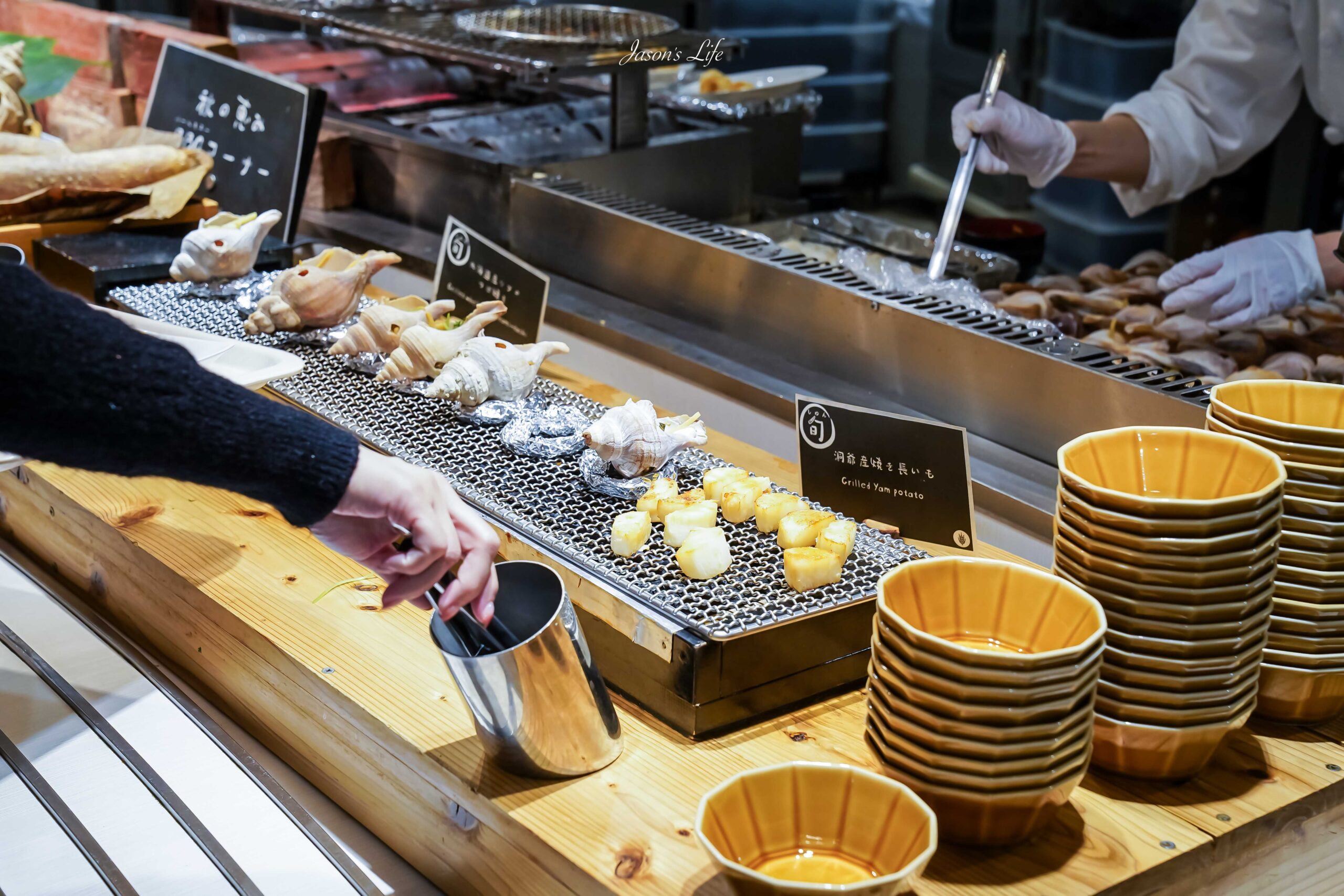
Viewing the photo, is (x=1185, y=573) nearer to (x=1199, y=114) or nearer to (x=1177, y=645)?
(x=1177, y=645)

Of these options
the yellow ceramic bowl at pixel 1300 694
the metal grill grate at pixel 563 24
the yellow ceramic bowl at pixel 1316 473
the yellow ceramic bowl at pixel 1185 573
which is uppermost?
the metal grill grate at pixel 563 24

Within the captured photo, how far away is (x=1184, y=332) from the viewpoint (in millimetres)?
2113

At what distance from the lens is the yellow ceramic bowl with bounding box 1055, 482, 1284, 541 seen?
0.97 m

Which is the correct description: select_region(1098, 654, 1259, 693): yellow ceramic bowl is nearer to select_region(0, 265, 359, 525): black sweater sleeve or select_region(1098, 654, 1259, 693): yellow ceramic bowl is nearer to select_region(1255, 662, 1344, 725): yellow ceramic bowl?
select_region(1255, 662, 1344, 725): yellow ceramic bowl

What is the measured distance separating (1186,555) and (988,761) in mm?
229

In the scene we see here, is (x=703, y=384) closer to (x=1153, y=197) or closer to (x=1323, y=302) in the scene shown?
(x=1323, y=302)

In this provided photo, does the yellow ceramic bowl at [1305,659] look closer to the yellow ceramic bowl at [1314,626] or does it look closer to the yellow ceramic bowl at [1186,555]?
the yellow ceramic bowl at [1314,626]

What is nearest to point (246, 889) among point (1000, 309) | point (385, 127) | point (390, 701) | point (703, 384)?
point (390, 701)

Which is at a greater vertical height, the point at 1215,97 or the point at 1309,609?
the point at 1215,97

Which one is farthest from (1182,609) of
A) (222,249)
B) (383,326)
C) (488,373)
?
(222,249)

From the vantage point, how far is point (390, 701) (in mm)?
1198

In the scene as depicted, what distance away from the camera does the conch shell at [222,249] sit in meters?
2.06

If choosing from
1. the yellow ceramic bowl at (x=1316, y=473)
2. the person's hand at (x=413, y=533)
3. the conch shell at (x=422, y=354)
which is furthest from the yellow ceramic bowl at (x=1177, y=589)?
the conch shell at (x=422, y=354)

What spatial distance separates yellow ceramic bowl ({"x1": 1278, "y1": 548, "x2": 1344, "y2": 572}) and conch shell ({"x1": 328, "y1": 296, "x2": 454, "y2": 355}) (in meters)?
1.11
